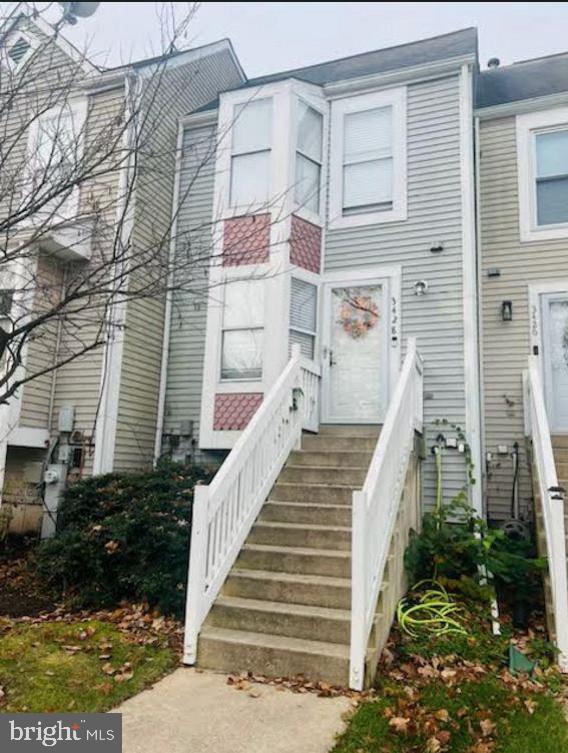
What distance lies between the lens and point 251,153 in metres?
8.71

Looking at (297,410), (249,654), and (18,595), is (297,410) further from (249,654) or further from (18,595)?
(18,595)

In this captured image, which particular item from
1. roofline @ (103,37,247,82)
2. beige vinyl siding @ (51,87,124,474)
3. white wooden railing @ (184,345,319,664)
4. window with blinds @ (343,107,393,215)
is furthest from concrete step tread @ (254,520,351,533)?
roofline @ (103,37,247,82)

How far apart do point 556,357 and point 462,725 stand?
5.73 metres

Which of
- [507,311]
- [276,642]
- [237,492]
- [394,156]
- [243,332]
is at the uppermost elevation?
[394,156]

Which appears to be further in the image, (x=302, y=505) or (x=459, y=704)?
(x=302, y=505)

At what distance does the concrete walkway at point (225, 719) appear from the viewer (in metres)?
3.21

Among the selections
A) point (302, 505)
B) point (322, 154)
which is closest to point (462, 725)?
point (302, 505)

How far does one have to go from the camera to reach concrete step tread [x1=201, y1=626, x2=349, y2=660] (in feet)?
13.6

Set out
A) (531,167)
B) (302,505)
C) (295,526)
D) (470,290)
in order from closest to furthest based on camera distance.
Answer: (295,526) → (302,505) → (470,290) → (531,167)

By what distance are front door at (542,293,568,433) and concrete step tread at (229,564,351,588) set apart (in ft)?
14.8

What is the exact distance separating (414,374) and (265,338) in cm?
222

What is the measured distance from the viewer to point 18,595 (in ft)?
20.3

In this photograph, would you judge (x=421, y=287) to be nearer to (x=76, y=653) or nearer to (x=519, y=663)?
(x=519, y=663)

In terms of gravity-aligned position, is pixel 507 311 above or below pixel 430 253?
below
